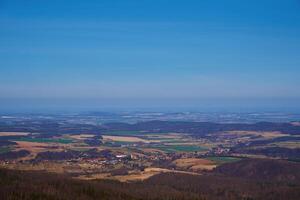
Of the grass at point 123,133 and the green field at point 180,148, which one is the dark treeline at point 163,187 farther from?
the grass at point 123,133

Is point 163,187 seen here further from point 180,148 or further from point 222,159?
point 180,148

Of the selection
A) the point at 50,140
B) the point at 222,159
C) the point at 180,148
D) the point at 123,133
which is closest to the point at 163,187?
the point at 222,159

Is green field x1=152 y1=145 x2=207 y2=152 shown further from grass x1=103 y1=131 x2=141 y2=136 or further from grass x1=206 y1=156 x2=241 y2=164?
grass x1=103 y1=131 x2=141 y2=136

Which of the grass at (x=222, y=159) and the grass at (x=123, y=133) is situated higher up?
the grass at (x=123, y=133)

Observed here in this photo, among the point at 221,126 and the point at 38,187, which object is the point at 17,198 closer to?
the point at 38,187

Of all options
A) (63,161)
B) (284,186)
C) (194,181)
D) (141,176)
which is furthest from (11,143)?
(284,186)

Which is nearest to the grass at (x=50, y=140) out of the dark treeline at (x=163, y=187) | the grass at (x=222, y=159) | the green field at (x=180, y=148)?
the green field at (x=180, y=148)

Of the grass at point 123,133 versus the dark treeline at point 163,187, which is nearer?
the dark treeline at point 163,187

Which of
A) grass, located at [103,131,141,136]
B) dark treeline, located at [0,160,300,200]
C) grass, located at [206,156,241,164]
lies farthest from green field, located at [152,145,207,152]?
dark treeline, located at [0,160,300,200]
